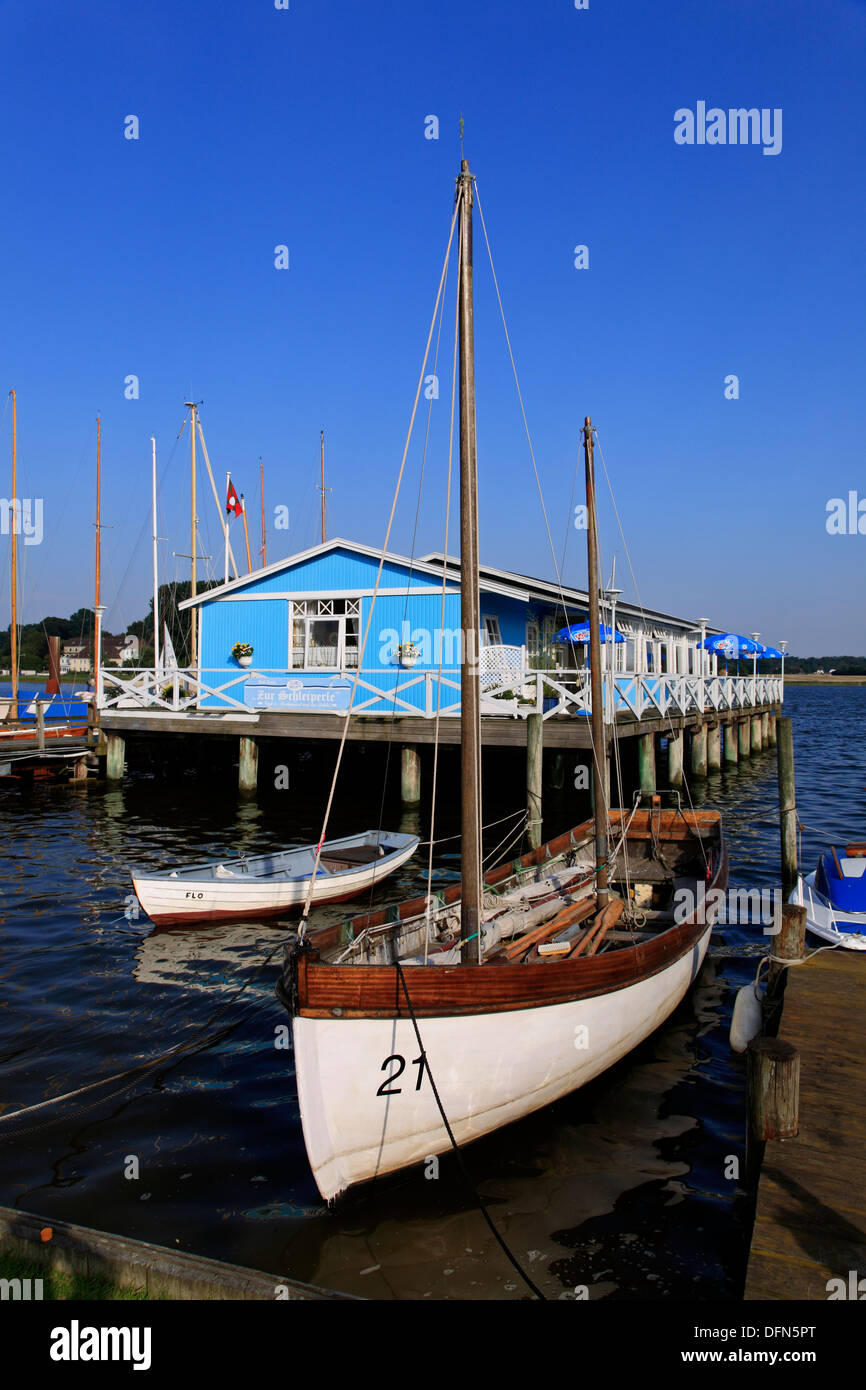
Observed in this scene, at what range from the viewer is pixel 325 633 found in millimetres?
25047

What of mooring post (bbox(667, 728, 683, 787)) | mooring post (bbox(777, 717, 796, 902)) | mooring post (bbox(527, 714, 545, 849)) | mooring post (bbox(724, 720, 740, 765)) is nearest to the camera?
mooring post (bbox(777, 717, 796, 902))

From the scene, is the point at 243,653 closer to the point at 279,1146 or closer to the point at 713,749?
the point at 713,749

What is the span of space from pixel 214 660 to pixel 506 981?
21729 millimetres

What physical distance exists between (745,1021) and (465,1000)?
3.72 meters

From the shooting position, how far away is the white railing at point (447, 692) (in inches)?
790

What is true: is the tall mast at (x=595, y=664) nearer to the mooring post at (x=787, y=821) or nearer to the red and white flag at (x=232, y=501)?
the mooring post at (x=787, y=821)

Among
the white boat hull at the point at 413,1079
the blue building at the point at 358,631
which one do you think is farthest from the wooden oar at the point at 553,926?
the blue building at the point at 358,631

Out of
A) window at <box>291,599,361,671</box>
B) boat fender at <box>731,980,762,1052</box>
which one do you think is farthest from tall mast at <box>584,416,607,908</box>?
window at <box>291,599,361,671</box>

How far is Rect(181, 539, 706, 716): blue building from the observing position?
22.0 meters

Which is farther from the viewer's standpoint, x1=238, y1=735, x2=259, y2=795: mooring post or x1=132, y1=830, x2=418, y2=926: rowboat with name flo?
x1=238, y1=735, x2=259, y2=795: mooring post

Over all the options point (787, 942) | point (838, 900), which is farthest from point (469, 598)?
point (838, 900)

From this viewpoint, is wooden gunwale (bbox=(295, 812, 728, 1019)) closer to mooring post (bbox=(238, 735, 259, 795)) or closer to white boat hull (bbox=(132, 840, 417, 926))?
white boat hull (bbox=(132, 840, 417, 926))

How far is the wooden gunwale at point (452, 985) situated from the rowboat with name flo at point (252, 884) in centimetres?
447
